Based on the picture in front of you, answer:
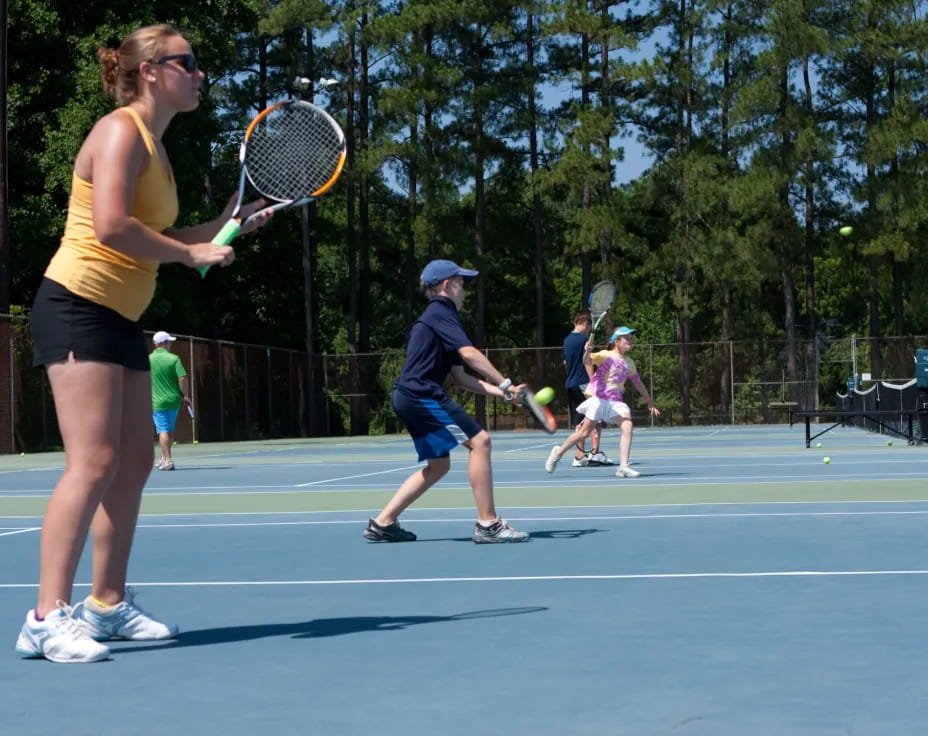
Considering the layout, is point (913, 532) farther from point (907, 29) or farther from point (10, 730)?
point (907, 29)

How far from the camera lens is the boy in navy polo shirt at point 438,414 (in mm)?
8008

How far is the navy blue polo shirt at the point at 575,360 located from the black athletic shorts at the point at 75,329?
12.3 meters

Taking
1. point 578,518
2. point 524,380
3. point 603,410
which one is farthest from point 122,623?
point 524,380

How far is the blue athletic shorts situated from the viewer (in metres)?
8.10

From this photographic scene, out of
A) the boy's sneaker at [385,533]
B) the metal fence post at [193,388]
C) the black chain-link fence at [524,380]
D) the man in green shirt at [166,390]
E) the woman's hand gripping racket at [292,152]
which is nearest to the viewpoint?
the woman's hand gripping racket at [292,152]

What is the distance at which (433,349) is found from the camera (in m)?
8.21

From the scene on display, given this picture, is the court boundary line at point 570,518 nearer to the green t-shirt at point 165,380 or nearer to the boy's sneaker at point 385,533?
the boy's sneaker at point 385,533

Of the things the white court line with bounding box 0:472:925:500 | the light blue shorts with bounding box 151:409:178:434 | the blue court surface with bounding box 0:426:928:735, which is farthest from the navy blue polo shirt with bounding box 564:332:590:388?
the blue court surface with bounding box 0:426:928:735

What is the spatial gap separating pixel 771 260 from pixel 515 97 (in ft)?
29.2

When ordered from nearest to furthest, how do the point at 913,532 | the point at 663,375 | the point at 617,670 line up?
the point at 617,670, the point at 913,532, the point at 663,375

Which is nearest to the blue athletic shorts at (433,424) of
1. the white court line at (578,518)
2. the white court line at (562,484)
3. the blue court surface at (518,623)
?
the blue court surface at (518,623)

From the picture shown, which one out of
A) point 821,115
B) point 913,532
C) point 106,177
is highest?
point 821,115

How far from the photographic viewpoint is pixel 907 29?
139ft

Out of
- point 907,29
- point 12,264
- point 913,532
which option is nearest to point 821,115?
point 907,29
